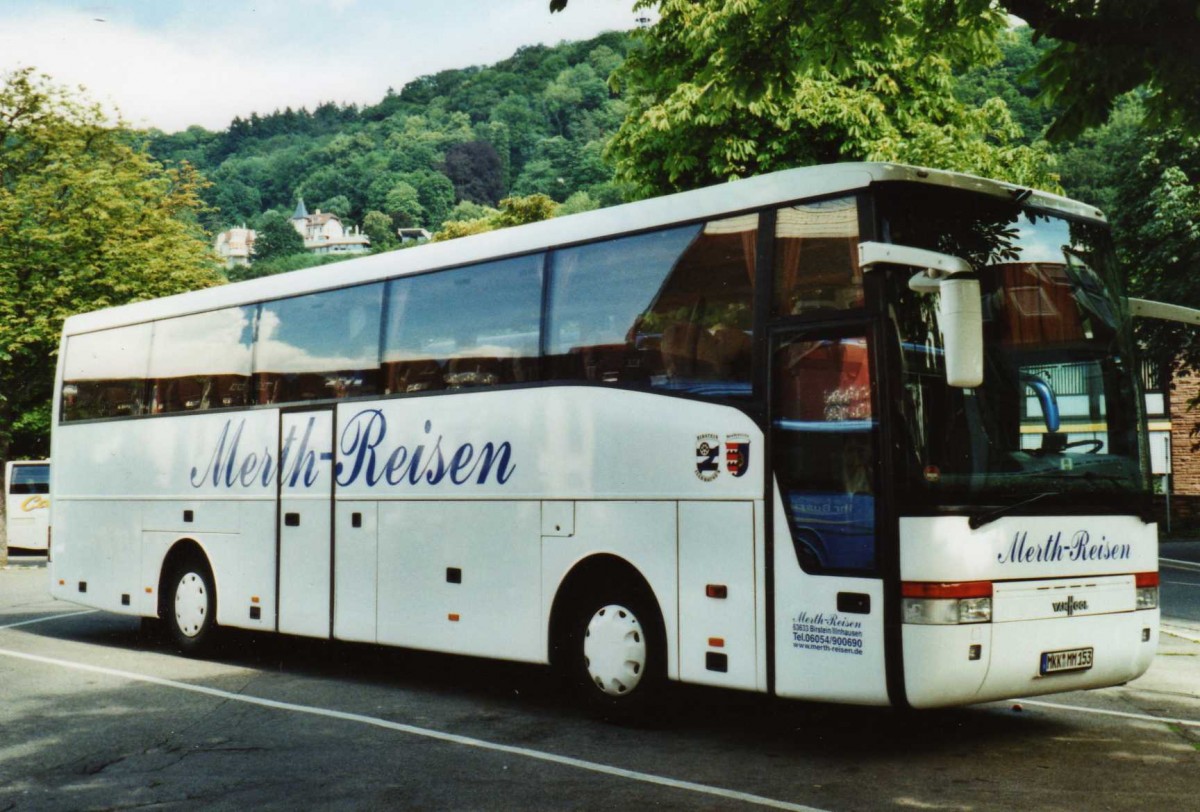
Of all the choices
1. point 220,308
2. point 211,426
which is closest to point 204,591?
point 211,426

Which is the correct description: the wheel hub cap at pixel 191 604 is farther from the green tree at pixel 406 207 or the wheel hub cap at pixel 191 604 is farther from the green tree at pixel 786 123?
the green tree at pixel 406 207

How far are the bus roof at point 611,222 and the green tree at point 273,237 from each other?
110 metres

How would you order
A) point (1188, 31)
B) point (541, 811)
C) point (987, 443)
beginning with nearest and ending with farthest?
1. point (541, 811)
2. point (987, 443)
3. point (1188, 31)

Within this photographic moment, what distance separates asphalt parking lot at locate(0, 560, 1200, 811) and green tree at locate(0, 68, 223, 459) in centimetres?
1870

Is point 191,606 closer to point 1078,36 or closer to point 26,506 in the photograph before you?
point 1078,36

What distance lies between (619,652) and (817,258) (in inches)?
116

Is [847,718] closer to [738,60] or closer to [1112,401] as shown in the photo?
[1112,401]

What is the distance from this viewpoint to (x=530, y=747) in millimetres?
8070

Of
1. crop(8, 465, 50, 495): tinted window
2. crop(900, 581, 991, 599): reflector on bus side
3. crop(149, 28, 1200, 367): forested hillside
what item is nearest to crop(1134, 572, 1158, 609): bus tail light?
crop(900, 581, 991, 599): reflector on bus side

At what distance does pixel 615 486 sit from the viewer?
8906 millimetres

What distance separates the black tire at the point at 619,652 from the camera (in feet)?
28.1

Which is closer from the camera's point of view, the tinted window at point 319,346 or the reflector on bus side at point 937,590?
the reflector on bus side at point 937,590

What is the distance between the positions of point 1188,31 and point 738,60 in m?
3.48

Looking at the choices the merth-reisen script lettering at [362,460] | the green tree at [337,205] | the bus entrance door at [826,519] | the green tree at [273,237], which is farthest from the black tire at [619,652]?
the green tree at [337,205]
